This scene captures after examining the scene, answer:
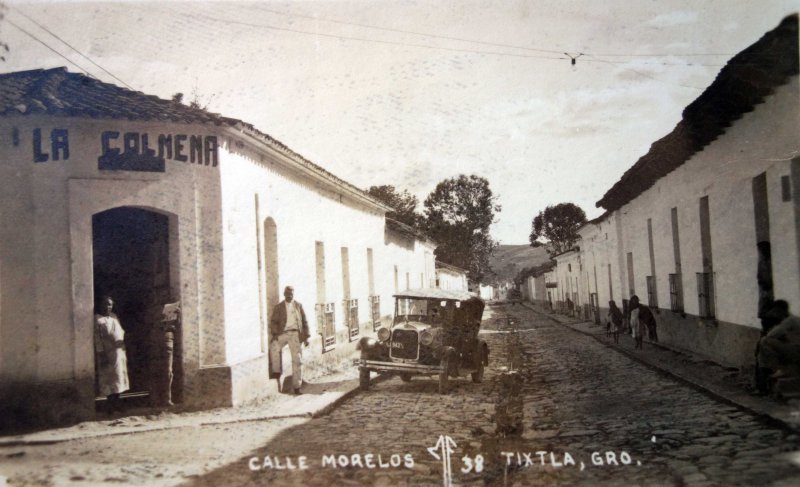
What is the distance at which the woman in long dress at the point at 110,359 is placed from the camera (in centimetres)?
835

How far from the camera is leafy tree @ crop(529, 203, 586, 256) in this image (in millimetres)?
62031

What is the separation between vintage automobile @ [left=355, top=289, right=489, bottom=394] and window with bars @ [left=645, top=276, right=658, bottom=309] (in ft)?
23.3

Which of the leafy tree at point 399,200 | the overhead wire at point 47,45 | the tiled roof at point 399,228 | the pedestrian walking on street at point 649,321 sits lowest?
the pedestrian walking on street at point 649,321

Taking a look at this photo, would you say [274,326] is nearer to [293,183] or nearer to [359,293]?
[293,183]

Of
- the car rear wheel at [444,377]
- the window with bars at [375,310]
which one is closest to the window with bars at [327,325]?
the car rear wheel at [444,377]

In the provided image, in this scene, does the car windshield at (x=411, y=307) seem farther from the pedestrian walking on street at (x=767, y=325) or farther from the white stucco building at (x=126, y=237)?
the pedestrian walking on street at (x=767, y=325)

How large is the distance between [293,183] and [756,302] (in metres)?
7.98

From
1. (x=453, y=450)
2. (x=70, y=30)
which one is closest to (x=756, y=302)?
(x=453, y=450)

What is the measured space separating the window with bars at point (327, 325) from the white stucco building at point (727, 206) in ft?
24.6

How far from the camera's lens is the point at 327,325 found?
13453 millimetres

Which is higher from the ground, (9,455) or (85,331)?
(85,331)

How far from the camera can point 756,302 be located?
944cm

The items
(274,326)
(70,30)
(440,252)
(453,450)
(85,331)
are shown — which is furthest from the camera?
(440,252)

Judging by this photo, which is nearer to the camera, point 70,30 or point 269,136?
point 70,30
